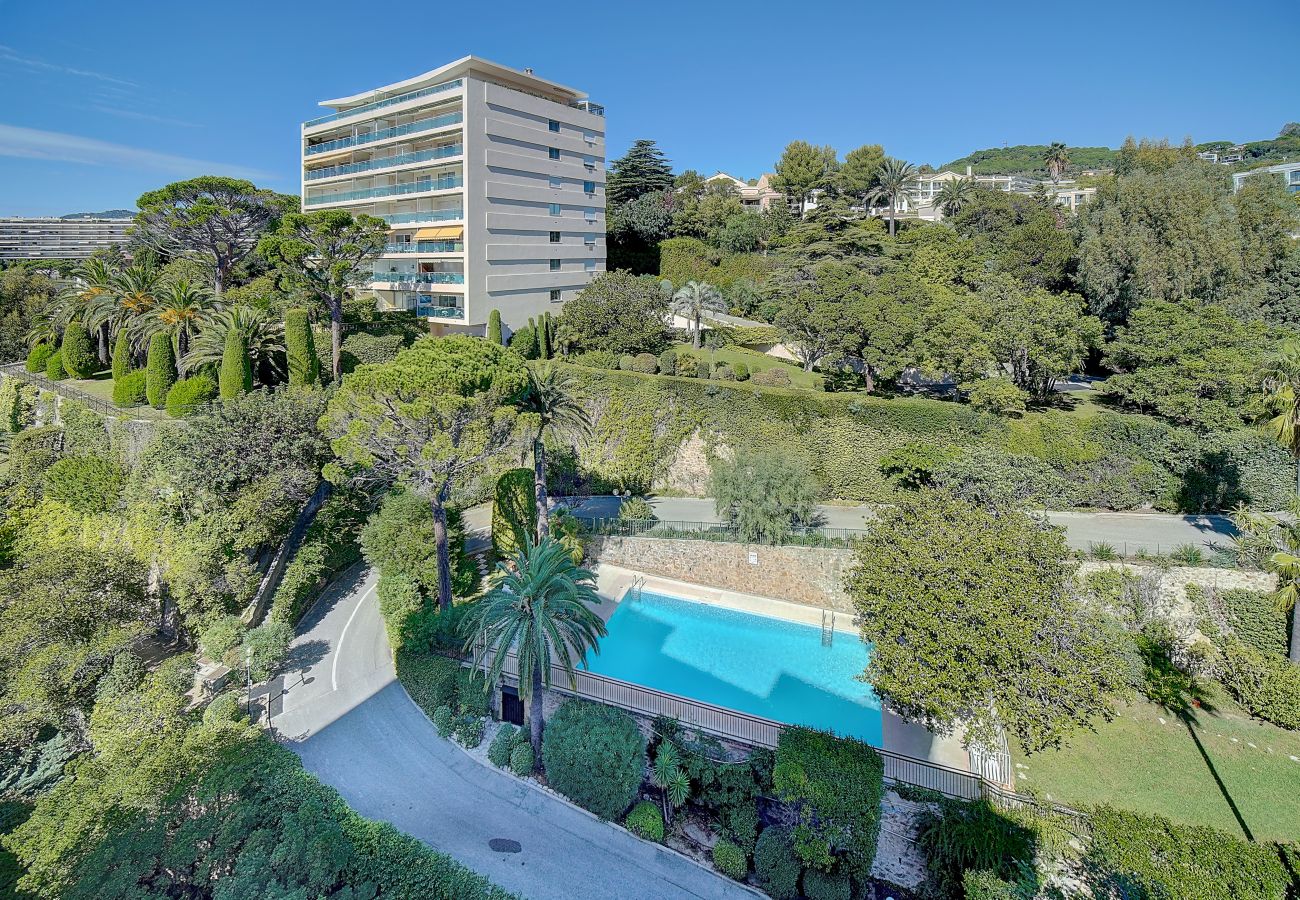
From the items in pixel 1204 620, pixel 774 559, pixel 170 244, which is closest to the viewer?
pixel 1204 620

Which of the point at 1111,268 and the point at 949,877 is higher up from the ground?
the point at 1111,268

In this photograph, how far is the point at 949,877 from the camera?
12.5 metres

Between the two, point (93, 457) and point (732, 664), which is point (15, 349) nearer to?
point (93, 457)

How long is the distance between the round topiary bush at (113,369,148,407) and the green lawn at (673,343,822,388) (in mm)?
27231

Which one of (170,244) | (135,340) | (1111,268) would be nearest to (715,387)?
(1111,268)

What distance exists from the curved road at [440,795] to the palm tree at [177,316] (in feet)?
62.0

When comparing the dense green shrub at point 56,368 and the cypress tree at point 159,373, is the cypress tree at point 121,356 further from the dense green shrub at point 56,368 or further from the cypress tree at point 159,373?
the dense green shrub at point 56,368

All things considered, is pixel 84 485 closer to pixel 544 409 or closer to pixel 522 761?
pixel 544 409

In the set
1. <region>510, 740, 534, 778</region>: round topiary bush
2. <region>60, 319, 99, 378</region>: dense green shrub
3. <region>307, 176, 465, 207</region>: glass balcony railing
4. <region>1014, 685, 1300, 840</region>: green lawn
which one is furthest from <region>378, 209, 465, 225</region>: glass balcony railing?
<region>1014, 685, 1300, 840</region>: green lawn

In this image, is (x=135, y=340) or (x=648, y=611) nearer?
(x=648, y=611)

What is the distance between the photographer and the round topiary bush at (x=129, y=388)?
2969cm

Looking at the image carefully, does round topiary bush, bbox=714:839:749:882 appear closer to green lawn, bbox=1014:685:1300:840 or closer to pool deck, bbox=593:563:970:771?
pool deck, bbox=593:563:970:771

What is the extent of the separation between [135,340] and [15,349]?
26.6m

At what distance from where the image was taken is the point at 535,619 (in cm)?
1434
